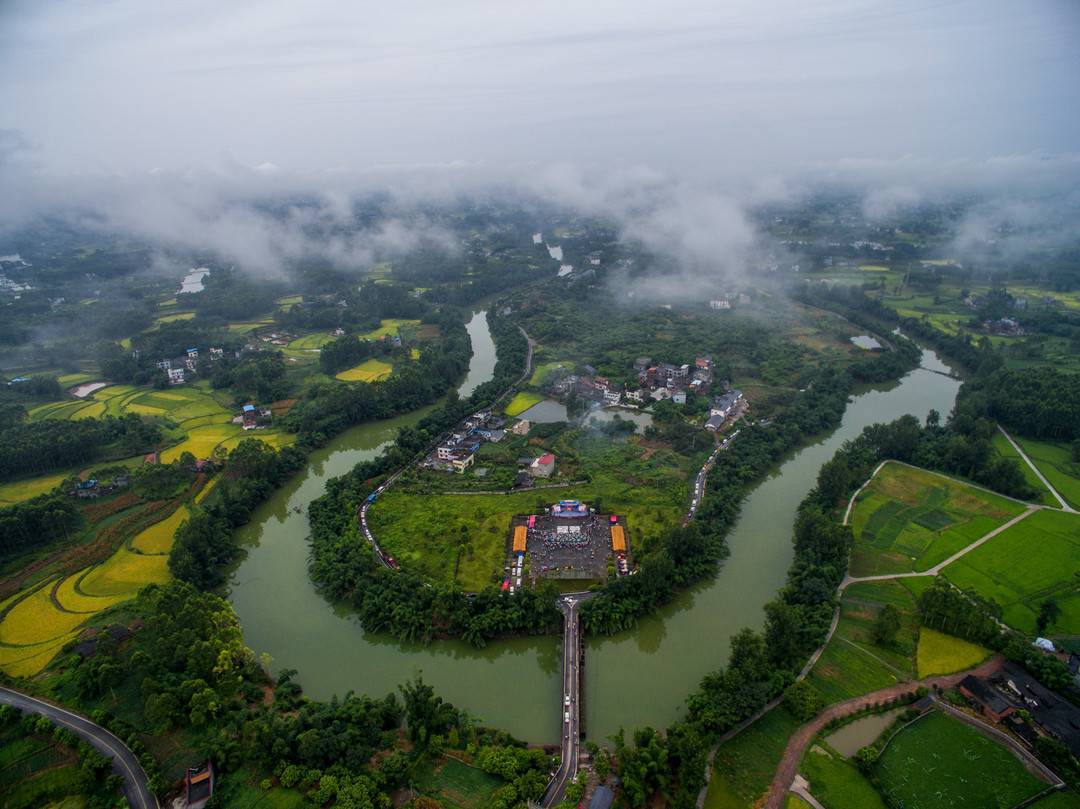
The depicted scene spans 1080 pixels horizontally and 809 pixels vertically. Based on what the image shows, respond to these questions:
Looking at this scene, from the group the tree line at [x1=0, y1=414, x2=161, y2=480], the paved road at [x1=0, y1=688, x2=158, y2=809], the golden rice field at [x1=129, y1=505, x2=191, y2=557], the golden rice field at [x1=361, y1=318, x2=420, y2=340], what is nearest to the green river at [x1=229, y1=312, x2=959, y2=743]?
the golden rice field at [x1=129, y1=505, x2=191, y2=557]

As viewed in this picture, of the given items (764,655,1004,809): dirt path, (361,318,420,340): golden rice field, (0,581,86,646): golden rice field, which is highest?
(0,581,86,646): golden rice field

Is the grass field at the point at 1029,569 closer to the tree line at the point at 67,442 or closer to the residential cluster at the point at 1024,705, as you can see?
the residential cluster at the point at 1024,705

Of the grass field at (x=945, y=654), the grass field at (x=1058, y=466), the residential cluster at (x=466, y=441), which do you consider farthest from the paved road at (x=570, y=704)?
the grass field at (x=1058, y=466)

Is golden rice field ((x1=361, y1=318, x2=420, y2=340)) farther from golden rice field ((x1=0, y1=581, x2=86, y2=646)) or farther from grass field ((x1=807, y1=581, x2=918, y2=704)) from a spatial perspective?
grass field ((x1=807, y1=581, x2=918, y2=704))

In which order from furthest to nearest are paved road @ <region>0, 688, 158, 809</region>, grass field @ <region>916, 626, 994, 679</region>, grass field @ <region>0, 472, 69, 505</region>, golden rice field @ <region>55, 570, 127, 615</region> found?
grass field @ <region>0, 472, 69, 505</region>
golden rice field @ <region>55, 570, 127, 615</region>
grass field @ <region>916, 626, 994, 679</region>
paved road @ <region>0, 688, 158, 809</region>

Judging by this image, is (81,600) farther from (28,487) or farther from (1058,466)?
(1058,466)

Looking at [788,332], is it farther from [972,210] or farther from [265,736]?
[972,210]
